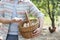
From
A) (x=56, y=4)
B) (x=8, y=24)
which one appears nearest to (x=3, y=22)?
(x=8, y=24)

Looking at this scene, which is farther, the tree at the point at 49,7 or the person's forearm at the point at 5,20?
the tree at the point at 49,7

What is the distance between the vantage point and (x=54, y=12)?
15.8 feet

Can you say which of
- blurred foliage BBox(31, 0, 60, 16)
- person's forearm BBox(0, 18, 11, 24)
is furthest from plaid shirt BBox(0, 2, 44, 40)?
blurred foliage BBox(31, 0, 60, 16)

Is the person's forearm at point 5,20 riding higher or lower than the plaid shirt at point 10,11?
lower

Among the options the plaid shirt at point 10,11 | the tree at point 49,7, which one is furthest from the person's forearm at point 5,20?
the tree at point 49,7

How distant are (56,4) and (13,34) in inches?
123

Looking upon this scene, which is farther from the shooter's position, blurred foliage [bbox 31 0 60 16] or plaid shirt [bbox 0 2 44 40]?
blurred foliage [bbox 31 0 60 16]

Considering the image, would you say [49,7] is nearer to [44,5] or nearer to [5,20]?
[44,5]

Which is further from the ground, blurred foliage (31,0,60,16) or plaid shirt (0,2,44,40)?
plaid shirt (0,2,44,40)

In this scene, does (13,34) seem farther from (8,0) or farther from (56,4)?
(56,4)

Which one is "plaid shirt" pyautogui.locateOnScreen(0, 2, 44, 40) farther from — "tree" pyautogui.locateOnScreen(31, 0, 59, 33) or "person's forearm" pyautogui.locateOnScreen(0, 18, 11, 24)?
"tree" pyautogui.locateOnScreen(31, 0, 59, 33)

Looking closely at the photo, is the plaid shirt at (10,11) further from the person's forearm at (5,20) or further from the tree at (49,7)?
the tree at (49,7)

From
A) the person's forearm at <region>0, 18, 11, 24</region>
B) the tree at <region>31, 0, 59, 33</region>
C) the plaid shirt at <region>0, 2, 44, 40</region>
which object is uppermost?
the plaid shirt at <region>0, 2, 44, 40</region>

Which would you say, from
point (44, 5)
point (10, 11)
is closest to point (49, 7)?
point (44, 5)
